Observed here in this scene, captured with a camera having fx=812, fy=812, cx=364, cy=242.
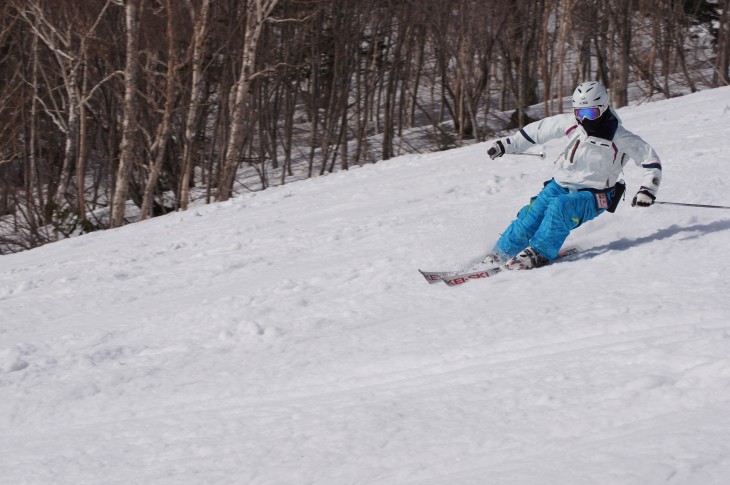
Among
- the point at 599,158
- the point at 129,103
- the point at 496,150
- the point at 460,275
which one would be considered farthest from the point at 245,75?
the point at 599,158

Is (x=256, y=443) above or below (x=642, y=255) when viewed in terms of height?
above

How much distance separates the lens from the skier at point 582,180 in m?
5.58

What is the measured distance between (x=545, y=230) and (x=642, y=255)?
0.68 metres

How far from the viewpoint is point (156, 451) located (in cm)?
373

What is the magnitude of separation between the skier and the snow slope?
244 mm

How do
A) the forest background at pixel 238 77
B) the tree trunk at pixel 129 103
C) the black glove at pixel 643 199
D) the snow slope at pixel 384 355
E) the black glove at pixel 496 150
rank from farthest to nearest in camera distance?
the forest background at pixel 238 77 → the tree trunk at pixel 129 103 → the black glove at pixel 496 150 → the black glove at pixel 643 199 → the snow slope at pixel 384 355

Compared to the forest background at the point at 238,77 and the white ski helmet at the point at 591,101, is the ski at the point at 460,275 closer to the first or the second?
the white ski helmet at the point at 591,101

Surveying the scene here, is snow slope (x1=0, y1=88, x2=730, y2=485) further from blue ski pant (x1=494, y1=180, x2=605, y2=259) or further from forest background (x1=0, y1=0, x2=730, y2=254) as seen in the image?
forest background (x1=0, y1=0, x2=730, y2=254)

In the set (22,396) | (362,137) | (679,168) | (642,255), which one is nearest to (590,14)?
(362,137)

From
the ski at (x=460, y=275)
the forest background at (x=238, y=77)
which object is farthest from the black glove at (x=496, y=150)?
the forest background at (x=238, y=77)

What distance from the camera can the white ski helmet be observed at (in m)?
5.53

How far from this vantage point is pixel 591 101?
5.52 m

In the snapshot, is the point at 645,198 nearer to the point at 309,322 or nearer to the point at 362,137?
the point at 309,322

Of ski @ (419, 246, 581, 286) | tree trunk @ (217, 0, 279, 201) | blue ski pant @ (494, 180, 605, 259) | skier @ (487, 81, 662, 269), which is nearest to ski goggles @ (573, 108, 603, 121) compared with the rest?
skier @ (487, 81, 662, 269)
